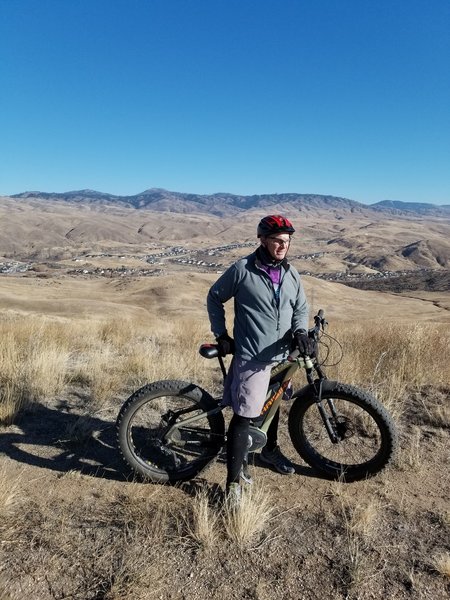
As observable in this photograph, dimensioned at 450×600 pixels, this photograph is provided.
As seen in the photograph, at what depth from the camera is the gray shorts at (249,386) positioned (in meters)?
3.26

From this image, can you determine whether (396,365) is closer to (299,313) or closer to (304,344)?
(299,313)

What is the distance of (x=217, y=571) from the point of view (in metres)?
2.58

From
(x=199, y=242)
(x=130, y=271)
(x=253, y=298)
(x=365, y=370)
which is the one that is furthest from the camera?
(x=199, y=242)

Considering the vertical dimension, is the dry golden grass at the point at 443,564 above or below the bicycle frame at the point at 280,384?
below

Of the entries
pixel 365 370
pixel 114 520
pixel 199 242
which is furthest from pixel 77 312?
pixel 199 242

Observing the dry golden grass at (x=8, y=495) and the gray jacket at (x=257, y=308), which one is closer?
the dry golden grass at (x=8, y=495)

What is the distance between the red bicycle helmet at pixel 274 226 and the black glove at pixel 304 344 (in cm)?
78

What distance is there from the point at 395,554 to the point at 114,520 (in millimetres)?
1854

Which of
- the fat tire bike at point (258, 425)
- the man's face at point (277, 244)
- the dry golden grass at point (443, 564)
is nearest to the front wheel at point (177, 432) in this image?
the fat tire bike at point (258, 425)

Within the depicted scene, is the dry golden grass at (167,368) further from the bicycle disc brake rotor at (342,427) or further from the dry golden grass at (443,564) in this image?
the dry golden grass at (443,564)

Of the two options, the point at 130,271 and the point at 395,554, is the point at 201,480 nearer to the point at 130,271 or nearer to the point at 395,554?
the point at 395,554

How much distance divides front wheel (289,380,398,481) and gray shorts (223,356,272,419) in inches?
21.2

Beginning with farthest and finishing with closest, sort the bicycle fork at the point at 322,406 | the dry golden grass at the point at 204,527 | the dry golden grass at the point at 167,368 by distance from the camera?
the dry golden grass at the point at 167,368 < the bicycle fork at the point at 322,406 < the dry golden grass at the point at 204,527

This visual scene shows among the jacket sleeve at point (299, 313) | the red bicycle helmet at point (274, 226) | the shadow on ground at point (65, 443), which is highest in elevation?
the red bicycle helmet at point (274, 226)
